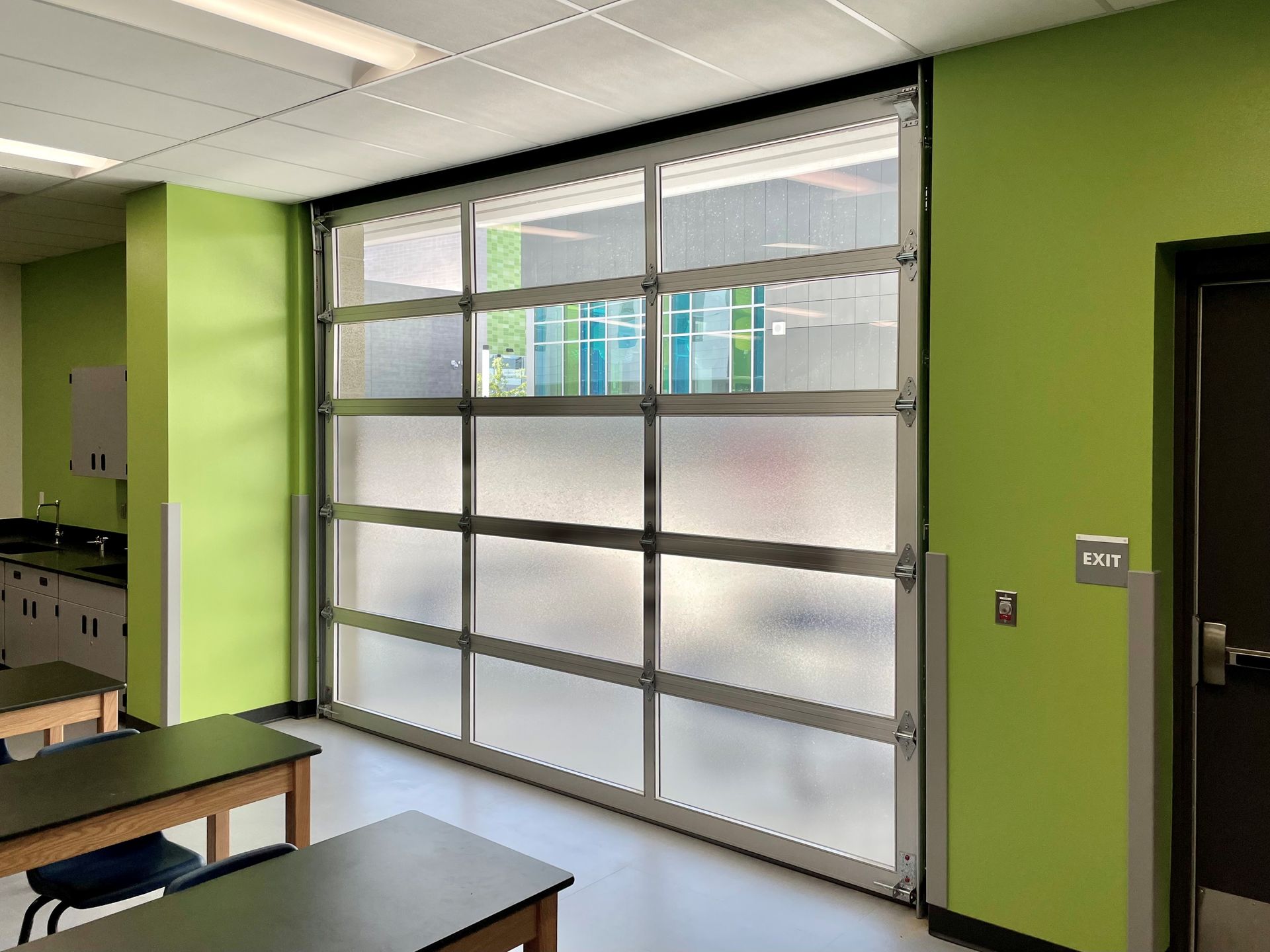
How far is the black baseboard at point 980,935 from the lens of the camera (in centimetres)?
317

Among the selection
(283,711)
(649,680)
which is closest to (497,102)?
(649,680)

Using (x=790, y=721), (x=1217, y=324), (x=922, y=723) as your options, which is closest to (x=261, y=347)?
(x=790, y=721)

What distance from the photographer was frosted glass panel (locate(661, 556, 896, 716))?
3.67 meters

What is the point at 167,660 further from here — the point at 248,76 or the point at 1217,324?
the point at 1217,324

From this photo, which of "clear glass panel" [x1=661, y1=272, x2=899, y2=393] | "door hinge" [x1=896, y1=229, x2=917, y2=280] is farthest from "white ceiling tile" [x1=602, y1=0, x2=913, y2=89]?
"clear glass panel" [x1=661, y1=272, x2=899, y2=393]

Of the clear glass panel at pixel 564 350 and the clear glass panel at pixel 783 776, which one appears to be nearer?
the clear glass panel at pixel 783 776

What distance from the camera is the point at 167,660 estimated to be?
524cm

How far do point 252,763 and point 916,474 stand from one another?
→ 95.1 inches

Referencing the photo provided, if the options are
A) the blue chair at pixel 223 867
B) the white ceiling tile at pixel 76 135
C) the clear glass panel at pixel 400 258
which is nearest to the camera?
the blue chair at pixel 223 867

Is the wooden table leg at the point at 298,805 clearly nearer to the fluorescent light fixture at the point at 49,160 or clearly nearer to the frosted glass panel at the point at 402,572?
the frosted glass panel at the point at 402,572

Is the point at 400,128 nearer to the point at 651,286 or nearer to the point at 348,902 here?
the point at 651,286

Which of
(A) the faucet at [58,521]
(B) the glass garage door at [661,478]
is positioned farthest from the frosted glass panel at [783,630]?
(A) the faucet at [58,521]

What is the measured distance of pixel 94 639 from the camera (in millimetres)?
5855

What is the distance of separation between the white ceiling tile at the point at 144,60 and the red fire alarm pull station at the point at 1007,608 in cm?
304
